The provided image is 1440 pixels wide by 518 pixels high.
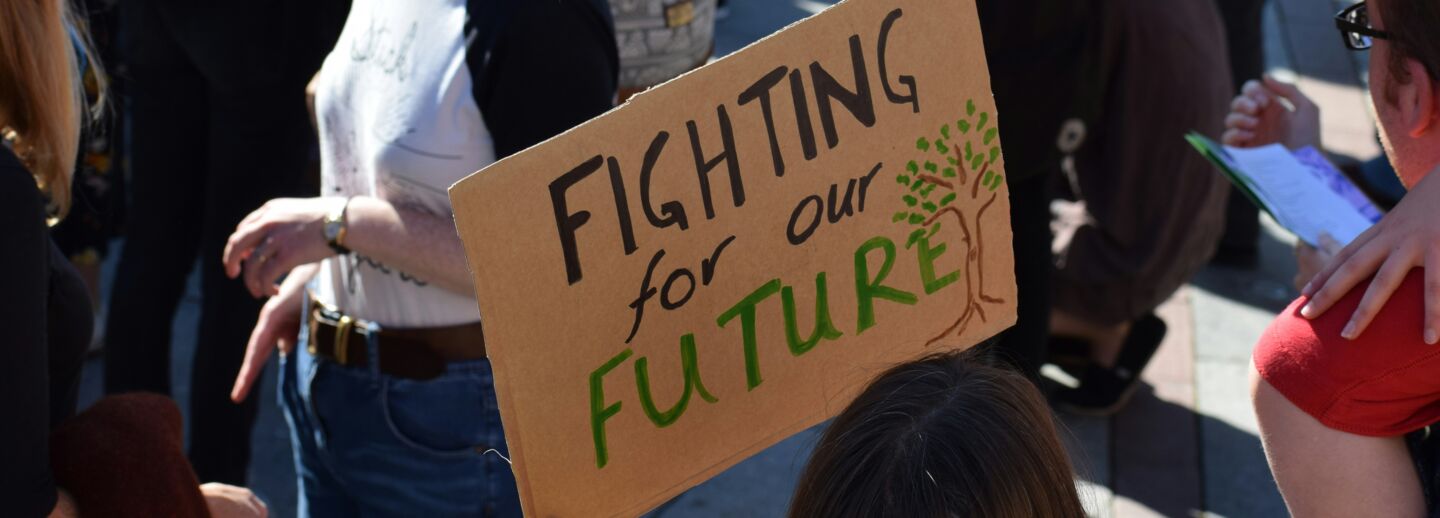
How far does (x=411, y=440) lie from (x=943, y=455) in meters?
1.01

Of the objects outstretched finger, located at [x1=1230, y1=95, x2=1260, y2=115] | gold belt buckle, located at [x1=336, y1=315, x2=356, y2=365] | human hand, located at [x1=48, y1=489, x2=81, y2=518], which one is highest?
human hand, located at [x1=48, y1=489, x2=81, y2=518]

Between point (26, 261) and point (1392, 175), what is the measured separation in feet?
9.70

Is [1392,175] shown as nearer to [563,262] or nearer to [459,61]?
[459,61]

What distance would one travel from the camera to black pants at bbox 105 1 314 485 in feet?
8.63

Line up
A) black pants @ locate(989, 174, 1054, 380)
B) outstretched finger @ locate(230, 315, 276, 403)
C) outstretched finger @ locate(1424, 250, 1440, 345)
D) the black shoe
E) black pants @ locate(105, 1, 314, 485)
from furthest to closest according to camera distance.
Answer: the black shoe
black pants @ locate(989, 174, 1054, 380)
black pants @ locate(105, 1, 314, 485)
outstretched finger @ locate(230, 315, 276, 403)
outstretched finger @ locate(1424, 250, 1440, 345)

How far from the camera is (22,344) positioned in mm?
1269

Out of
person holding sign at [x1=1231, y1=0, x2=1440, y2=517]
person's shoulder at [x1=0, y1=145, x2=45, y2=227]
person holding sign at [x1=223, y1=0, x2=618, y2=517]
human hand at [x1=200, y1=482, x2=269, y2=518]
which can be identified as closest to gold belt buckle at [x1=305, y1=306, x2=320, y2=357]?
person holding sign at [x1=223, y1=0, x2=618, y2=517]

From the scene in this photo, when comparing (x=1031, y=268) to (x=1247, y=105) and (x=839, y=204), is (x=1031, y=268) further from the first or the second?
(x=839, y=204)

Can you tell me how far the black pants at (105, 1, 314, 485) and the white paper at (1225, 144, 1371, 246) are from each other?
168 centimetres

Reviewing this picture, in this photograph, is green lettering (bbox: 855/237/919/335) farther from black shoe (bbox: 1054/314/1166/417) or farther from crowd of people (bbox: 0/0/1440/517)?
black shoe (bbox: 1054/314/1166/417)

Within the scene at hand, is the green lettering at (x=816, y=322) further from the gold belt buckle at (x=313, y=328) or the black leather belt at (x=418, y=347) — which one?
the gold belt buckle at (x=313, y=328)

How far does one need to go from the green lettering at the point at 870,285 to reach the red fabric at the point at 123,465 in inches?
28.5

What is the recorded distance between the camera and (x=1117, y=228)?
3316 mm

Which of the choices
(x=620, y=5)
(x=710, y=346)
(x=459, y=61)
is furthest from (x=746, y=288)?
(x=620, y=5)
